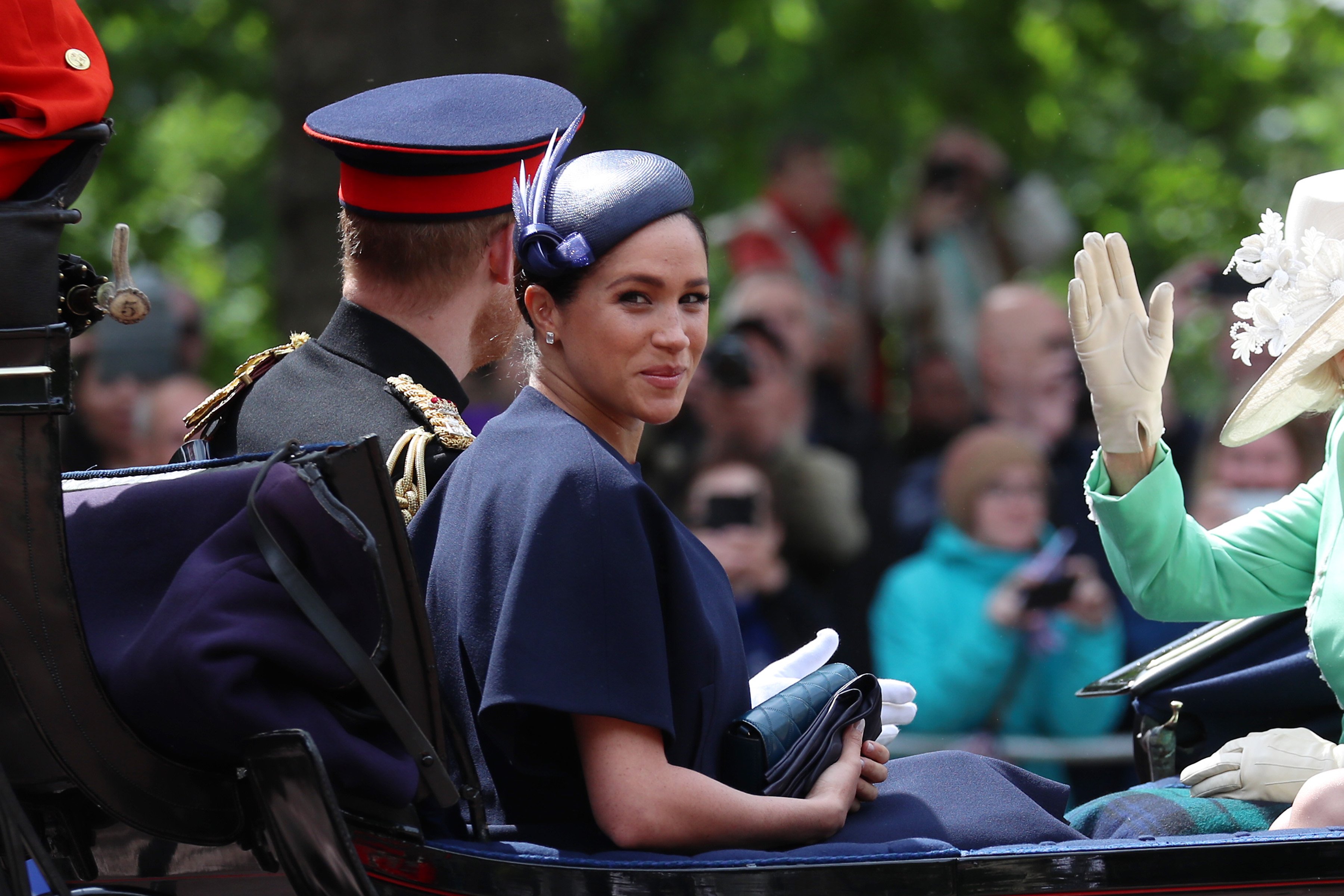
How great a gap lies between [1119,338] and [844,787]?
0.82 metres

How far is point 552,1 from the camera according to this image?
19.8ft

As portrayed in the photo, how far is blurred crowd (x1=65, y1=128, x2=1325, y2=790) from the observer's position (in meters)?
5.02

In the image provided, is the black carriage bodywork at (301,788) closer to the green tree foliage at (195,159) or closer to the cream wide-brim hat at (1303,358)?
the cream wide-brim hat at (1303,358)

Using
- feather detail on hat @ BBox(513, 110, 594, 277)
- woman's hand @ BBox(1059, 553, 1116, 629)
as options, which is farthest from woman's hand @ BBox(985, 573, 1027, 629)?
feather detail on hat @ BBox(513, 110, 594, 277)

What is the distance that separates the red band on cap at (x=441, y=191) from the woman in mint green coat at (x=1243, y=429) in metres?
0.99

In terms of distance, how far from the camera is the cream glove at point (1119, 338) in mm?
2410

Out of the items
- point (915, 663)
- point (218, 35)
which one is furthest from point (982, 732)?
point (218, 35)

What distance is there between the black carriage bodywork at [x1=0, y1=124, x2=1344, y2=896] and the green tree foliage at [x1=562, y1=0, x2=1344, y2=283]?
5150 mm

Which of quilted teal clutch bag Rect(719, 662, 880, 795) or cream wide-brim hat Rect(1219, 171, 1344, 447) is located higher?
cream wide-brim hat Rect(1219, 171, 1344, 447)

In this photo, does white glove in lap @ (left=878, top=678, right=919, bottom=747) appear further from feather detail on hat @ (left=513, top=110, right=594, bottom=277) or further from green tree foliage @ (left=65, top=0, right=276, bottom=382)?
green tree foliage @ (left=65, top=0, right=276, bottom=382)

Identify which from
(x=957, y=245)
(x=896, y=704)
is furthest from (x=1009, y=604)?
(x=896, y=704)

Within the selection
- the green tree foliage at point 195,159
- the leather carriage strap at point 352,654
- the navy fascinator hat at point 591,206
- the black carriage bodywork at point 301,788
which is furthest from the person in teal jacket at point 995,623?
the green tree foliage at point 195,159

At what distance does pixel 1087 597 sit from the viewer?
5.02 meters

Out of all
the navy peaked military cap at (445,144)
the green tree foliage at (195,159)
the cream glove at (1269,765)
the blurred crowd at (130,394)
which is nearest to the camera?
the cream glove at (1269,765)
